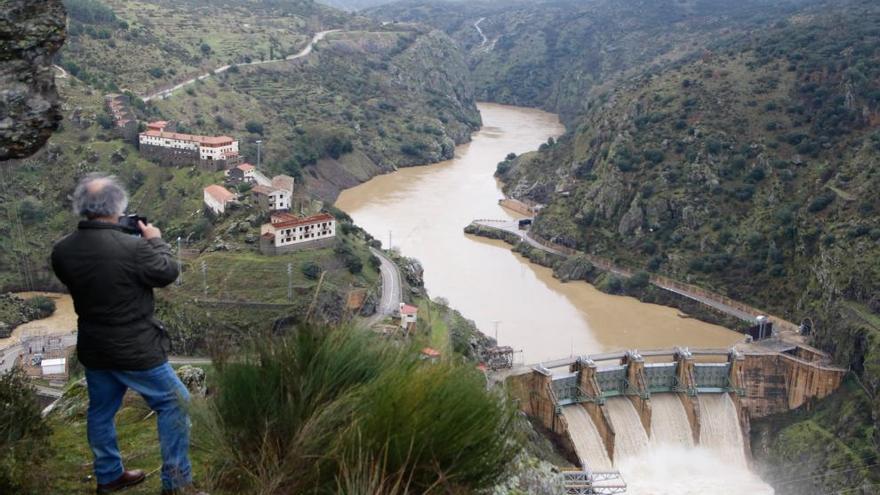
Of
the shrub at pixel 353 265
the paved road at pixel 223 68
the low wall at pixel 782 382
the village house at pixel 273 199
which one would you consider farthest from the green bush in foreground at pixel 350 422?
the paved road at pixel 223 68

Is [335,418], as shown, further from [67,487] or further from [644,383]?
[644,383]

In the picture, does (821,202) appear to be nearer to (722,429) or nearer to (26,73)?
(722,429)

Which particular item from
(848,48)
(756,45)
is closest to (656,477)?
(848,48)

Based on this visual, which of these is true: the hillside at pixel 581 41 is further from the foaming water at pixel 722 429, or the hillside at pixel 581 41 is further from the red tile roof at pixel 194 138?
the foaming water at pixel 722 429

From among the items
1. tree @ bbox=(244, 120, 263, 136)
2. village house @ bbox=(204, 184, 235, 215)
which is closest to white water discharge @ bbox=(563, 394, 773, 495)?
village house @ bbox=(204, 184, 235, 215)

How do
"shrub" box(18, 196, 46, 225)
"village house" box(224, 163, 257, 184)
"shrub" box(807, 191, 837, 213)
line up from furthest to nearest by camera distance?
"village house" box(224, 163, 257, 184) → "shrub" box(18, 196, 46, 225) → "shrub" box(807, 191, 837, 213)

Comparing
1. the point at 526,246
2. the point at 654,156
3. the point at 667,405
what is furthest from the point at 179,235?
the point at 654,156

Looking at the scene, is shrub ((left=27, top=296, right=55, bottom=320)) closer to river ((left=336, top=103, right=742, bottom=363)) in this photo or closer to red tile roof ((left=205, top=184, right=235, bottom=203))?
red tile roof ((left=205, top=184, right=235, bottom=203))
